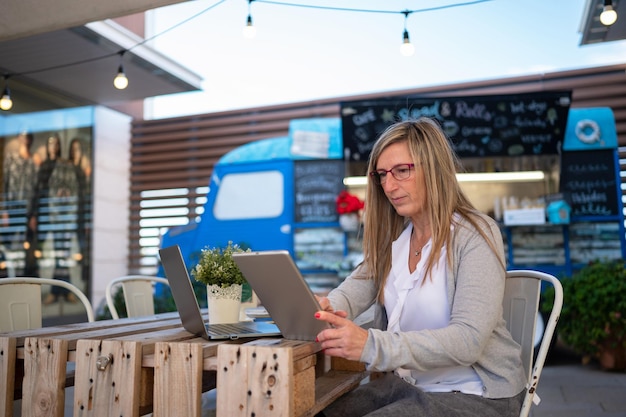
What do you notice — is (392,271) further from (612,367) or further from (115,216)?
(115,216)

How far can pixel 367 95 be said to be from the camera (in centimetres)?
736

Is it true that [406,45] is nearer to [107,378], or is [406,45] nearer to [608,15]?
[608,15]

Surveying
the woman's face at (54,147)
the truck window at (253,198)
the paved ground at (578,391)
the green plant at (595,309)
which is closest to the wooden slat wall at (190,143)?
the woman's face at (54,147)

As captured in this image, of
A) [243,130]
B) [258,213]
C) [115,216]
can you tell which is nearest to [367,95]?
[243,130]

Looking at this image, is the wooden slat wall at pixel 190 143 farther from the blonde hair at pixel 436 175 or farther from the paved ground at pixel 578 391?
the blonde hair at pixel 436 175

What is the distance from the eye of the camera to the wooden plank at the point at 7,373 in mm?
1622

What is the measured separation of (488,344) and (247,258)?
744 millimetres

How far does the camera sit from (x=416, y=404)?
4.93ft

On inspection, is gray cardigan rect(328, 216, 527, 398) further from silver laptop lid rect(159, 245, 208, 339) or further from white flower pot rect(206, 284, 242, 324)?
white flower pot rect(206, 284, 242, 324)

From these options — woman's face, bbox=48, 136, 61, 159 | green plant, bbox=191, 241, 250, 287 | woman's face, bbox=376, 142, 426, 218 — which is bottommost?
green plant, bbox=191, 241, 250, 287

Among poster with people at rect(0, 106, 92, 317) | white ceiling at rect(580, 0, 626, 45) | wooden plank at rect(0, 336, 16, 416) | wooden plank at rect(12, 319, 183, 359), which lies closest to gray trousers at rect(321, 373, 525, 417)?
wooden plank at rect(12, 319, 183, 359)

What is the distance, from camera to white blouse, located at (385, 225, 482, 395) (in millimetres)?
1570

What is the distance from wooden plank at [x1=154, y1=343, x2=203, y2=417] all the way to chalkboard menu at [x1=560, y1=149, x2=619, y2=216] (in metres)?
4.53

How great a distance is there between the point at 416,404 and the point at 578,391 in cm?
289
